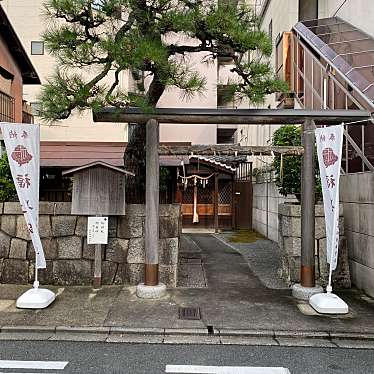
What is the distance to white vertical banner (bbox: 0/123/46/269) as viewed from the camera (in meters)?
6.47

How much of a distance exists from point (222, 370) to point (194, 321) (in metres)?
1.45

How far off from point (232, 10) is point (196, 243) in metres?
8.65

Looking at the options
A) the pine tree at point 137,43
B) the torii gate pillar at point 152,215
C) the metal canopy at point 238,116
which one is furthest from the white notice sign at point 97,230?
the pine tree at point 137,43

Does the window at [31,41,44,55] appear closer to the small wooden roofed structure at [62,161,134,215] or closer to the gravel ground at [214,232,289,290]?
the gravel ground at [214,232,289,290]

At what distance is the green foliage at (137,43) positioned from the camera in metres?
6.15

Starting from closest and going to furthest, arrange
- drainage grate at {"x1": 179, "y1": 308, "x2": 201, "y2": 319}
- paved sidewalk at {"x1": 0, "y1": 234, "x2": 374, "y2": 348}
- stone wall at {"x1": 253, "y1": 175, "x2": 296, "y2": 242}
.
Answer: paved sidewalk at {"x1": 0, "y1": 234, "x2": 374, "y2": 348} < drainage grate at {"x1": 179, "y1": 308, "x2": 201, "y2": 319} < stone wall at {"x1": 253, "y1": 175, "x2": 296, "y2": 242}

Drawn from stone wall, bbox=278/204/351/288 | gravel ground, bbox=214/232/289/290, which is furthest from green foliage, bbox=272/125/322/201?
gravel ground, bbox=214/232/289/290

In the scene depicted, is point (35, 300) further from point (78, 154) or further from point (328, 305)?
point (78, 154)

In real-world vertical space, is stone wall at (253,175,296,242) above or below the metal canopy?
below

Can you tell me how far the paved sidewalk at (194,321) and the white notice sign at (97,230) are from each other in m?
0.98

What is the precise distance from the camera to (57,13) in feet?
20.9

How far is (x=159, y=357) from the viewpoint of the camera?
465 cm

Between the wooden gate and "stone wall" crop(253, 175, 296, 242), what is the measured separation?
0.37 metres

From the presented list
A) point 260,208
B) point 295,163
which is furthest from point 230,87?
point 260,208
